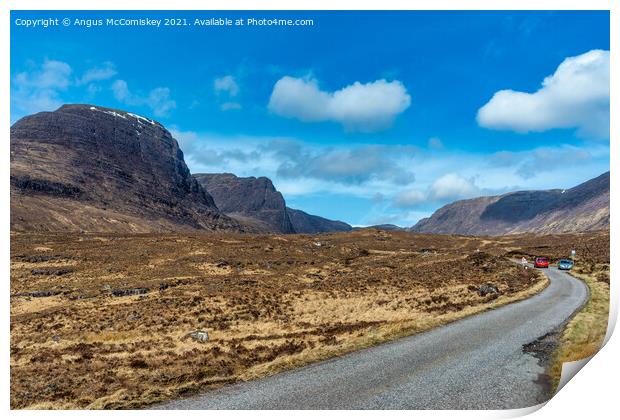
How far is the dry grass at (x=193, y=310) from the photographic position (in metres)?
17.5

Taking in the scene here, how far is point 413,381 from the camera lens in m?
15.0

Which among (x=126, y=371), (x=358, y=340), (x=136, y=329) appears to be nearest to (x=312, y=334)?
(x=358, y=340)

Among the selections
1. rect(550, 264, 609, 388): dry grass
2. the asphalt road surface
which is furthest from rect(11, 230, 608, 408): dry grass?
rect(550, 264, 609, 388): dry grass

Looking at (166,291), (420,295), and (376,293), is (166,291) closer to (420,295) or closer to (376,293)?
(376,293)

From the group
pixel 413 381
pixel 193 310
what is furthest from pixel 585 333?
pixel 193 310

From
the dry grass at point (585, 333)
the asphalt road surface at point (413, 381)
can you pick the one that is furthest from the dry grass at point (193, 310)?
the dry grass at point (585, 333)

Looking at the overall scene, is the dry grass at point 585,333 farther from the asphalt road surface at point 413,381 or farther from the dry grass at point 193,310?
the dry grass at point 193,310

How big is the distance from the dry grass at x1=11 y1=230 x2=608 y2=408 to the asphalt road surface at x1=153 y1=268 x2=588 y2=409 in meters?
1.21

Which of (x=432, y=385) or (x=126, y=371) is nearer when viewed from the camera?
(x=432, y=385)

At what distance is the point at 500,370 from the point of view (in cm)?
1616

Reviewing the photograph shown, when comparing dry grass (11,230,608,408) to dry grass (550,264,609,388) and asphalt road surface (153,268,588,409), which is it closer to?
asphalt road surface (153,268,588,409)

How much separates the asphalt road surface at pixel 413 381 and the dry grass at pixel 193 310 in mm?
1210

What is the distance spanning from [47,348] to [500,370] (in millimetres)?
25879

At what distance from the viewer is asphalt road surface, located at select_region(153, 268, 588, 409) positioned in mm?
13445
